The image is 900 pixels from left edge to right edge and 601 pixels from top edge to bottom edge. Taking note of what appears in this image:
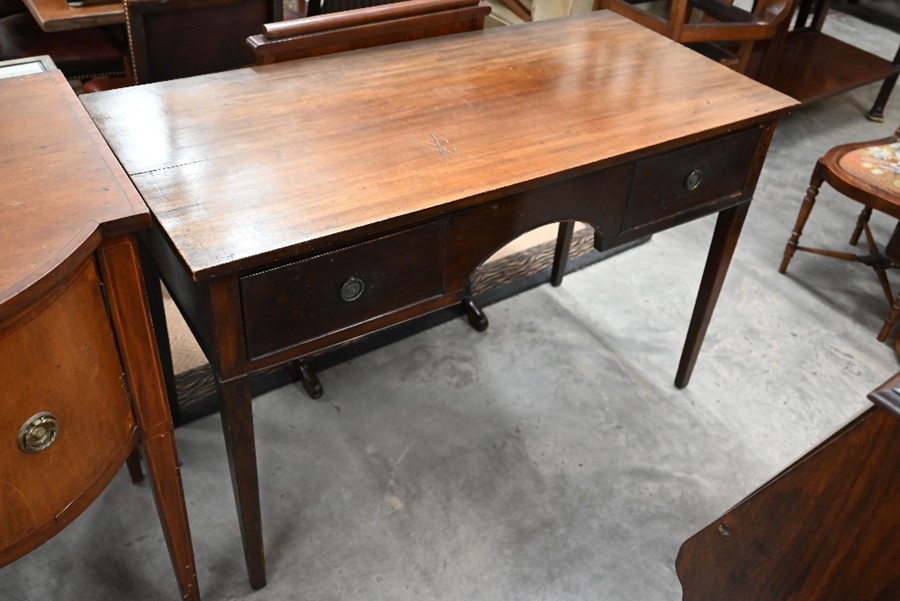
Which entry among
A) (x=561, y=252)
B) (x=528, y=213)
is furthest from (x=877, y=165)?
(x=528, y=213)

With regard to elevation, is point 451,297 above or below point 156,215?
below

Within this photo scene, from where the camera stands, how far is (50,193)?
1030 mm

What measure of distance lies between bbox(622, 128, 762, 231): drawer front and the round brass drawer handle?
3.43ft

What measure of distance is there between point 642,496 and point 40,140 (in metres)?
1.39

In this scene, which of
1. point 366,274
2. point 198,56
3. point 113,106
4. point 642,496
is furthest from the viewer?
point 198,56

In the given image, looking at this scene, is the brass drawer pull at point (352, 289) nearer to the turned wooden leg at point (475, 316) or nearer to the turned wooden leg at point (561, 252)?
the turned wooden leg at point (475, 316)

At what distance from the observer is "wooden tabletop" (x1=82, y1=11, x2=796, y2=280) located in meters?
1.17

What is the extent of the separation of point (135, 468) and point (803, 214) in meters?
1.98

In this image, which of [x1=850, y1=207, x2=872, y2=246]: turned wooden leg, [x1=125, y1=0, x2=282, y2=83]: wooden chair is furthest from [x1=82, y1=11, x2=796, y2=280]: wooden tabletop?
[x1=850, y1=207, x2=872, y2=246]: turned wooden leg

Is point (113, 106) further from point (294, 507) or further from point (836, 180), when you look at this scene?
point (836, 180)

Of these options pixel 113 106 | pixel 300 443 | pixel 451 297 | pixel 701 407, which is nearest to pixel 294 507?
pixel 300 443

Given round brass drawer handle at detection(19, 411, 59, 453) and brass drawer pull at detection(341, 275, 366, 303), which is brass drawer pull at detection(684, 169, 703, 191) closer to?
brass drawer pull at detection(341, 275, 366, 303)

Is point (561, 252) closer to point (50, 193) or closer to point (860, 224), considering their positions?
point (860, 224)

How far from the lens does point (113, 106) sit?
Answer: 1.38 m
